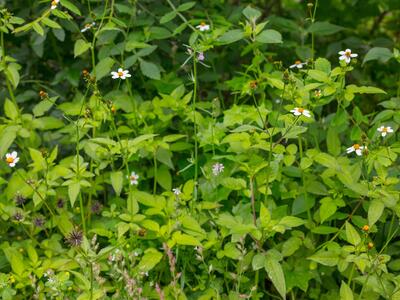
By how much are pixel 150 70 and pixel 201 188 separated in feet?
2.08

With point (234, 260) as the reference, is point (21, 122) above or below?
above

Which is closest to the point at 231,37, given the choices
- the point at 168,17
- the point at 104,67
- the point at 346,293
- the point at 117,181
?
the point at 168,17

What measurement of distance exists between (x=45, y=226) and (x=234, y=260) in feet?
2.68

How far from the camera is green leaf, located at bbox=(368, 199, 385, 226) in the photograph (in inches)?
92.6

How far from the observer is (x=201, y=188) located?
2781 mm

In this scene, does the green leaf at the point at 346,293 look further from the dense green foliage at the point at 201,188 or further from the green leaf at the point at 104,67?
the green leaf at the point at 104,67

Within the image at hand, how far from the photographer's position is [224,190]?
2.76m

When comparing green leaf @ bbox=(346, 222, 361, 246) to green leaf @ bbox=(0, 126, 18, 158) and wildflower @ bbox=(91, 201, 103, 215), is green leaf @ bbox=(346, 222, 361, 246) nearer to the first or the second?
wildflower @ bbox=(91, 201, 103, 215)

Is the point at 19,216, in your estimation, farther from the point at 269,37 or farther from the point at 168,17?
the point at 269,37

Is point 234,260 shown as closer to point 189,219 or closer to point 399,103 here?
point 189,219

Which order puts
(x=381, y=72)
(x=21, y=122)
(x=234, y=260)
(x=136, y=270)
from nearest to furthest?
(x=136, y=270), (x=234, y=260), (x=21, y=122), (x=381, y=72)

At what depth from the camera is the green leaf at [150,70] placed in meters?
3.05

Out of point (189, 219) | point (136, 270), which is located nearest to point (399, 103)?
point (189, 219)

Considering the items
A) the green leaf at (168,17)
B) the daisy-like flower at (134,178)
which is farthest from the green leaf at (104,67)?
the daisy-like flower at (134,178)
